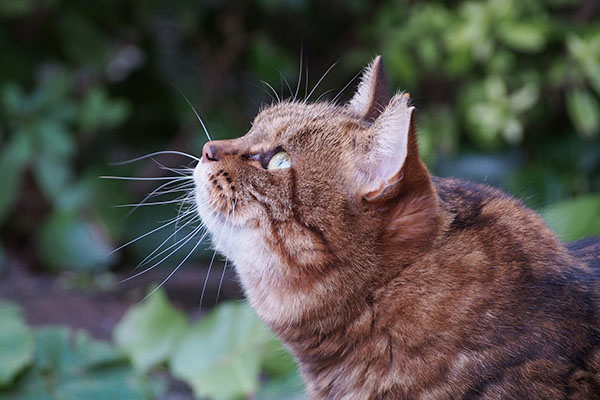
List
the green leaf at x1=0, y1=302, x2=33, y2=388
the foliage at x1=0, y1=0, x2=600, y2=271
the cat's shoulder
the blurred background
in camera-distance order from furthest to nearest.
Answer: the foliage at x1=0, y1=0, x2=600, y2=271 < the blurred background < the green leaf at x1=0, y1=302, x2=33, y2=388 < the cat's shoulder

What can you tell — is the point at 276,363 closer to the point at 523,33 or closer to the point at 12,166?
the point at 523,33

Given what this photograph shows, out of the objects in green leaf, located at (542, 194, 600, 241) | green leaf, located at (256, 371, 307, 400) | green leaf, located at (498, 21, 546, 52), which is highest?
green leaf, located at (498, 21, 546, 52)

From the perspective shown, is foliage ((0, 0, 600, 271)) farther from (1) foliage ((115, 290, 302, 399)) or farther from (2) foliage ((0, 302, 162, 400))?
(2) foliage ((0, 302, 162, 400))

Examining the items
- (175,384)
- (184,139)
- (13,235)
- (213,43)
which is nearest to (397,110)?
(175,384)

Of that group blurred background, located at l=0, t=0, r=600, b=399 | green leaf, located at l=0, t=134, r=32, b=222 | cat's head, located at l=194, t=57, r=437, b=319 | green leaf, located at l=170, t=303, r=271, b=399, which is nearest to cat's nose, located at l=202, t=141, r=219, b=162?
cat's head, located at l=194, t=57, r=437, b=319

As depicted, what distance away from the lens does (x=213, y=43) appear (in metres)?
3.98

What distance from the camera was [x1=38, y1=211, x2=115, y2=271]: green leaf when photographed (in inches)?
135

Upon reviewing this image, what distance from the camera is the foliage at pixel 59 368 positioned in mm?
1990

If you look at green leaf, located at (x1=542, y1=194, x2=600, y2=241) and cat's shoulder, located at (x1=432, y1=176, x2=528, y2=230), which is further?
green leaf, located at (x1=542, y1=194, x2=600, y2=241)

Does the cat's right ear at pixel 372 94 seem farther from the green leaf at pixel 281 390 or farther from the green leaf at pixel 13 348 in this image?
the green leaf at pixel 13 348

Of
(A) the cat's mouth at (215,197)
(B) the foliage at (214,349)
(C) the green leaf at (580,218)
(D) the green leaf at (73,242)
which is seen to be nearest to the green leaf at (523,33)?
(C) the green leaf at (580,218)

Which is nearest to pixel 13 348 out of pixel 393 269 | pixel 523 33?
pixel 393 269

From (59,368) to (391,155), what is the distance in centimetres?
129

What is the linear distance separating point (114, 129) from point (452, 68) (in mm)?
1744
